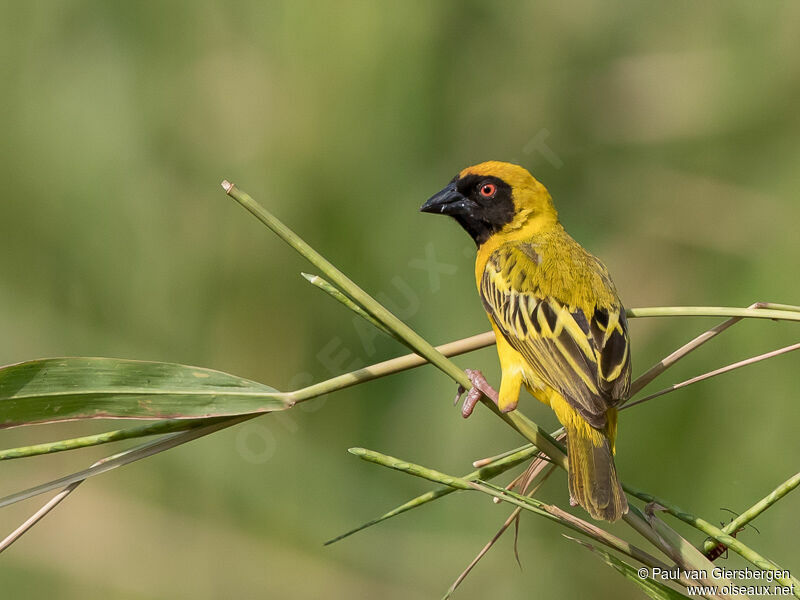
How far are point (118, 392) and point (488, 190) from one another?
2.19 metres

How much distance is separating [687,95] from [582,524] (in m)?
3.03

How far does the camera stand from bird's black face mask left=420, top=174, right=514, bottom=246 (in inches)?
133

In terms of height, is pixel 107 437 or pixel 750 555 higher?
pixel 107 437

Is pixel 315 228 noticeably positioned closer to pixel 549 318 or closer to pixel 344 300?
pixel 549 318

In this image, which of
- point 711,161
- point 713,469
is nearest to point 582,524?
point 713,469

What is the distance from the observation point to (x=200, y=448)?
380 centimetres

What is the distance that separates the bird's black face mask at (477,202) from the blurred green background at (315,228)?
33 cm

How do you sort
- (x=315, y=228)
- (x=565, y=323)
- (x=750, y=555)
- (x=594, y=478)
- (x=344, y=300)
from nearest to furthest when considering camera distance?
(x=750, y=555)
(x=344, y=300)
(x=594, y=478)
(x=565, y=323)
(x=315, y=228)

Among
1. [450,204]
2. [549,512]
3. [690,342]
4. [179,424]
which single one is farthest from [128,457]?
[450,204]

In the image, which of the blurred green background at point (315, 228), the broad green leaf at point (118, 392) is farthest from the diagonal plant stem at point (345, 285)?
the blurred green background at point (315, 228)

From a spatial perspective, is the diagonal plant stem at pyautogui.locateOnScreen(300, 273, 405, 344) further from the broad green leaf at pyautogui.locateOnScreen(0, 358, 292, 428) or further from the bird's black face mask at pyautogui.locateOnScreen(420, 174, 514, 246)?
the bird's black face mask at pyautogui.locateOnScreen(420, 174, 514, 246)

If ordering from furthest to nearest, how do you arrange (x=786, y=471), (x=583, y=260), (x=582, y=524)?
(x=786, y=471)
(x=583, y=260)
(x=582, y=524)

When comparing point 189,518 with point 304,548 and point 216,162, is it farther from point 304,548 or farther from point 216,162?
point 216,162

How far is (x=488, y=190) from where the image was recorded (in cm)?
340
